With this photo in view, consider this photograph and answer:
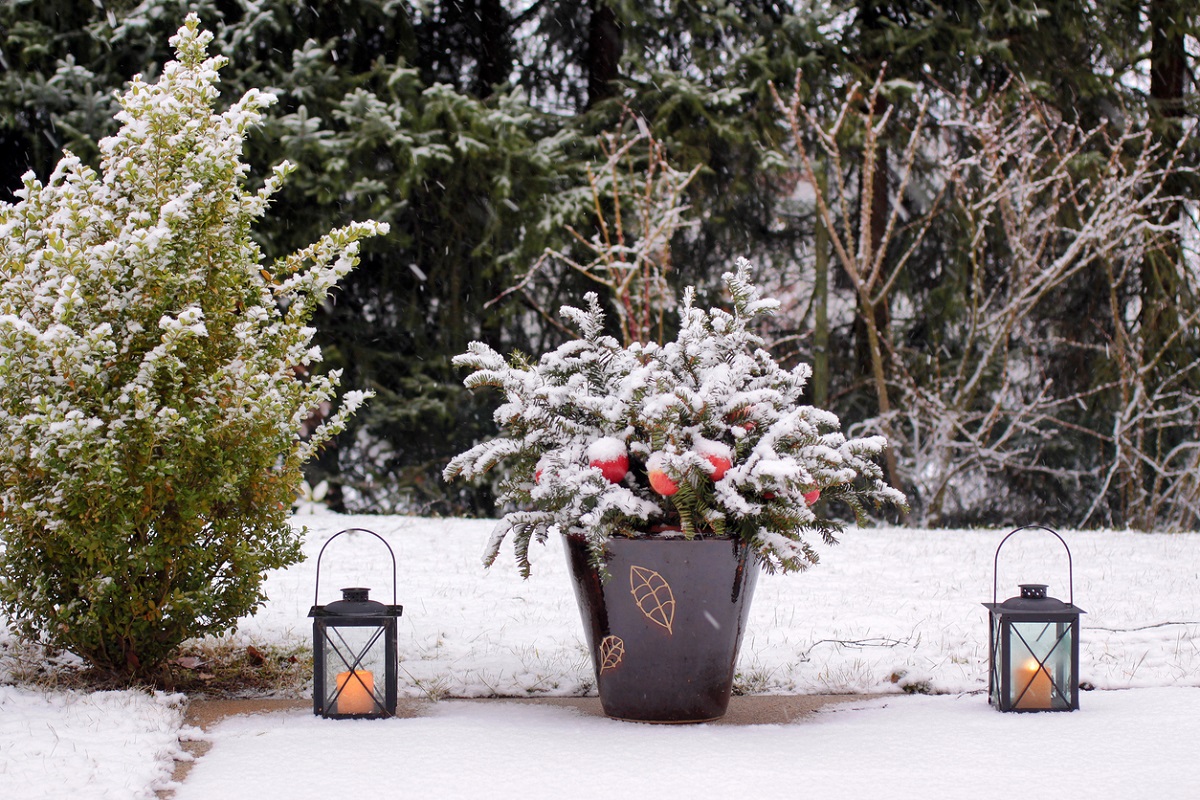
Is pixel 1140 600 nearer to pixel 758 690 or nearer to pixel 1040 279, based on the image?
pixel 758 690

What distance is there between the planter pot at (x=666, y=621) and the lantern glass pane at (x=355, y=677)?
1.90ft

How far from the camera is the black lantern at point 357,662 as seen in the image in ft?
9.51

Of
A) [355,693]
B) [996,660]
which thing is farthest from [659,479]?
[996,660]

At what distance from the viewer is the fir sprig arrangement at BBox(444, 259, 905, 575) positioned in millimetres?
2830

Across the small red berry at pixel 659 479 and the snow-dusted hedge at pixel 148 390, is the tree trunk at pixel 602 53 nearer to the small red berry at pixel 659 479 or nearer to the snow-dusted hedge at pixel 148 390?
the snow-dusted hedge at pixel 148 390

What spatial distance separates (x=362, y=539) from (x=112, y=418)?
3554 millimetres

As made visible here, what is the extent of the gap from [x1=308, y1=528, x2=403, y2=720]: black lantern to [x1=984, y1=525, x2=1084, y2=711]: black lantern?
5.32 feet

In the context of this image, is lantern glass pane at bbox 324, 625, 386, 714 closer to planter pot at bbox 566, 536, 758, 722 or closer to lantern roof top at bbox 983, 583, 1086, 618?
planter pot at bbox 566, 536, 758, 722

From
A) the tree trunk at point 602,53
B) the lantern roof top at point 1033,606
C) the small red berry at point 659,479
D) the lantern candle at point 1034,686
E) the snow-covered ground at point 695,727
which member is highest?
the tree trunk at point 602,53

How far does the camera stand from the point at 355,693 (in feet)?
9.64

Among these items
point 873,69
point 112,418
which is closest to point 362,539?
point 112,418

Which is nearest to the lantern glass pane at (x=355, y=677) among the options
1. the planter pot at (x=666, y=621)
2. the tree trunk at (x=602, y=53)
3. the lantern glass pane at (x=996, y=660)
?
the planter pot at (x=666, y=621)

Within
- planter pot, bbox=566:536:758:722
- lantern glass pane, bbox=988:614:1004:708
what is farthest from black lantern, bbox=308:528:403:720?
lantern glass pane, bbox=988:614:1004:708

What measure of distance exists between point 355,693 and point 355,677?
0.04 m
